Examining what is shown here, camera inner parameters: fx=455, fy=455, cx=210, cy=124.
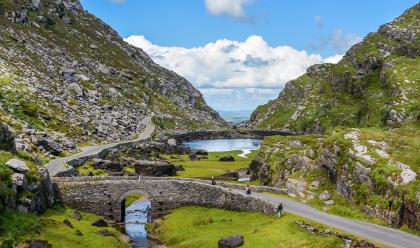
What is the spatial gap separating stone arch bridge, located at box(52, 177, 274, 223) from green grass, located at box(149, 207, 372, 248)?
2.23m

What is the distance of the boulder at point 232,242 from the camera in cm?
5281

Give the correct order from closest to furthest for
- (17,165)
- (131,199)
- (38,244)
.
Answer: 1. (38,244)
2. (17,165)
3. (131,199)

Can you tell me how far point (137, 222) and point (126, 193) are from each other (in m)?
6.18

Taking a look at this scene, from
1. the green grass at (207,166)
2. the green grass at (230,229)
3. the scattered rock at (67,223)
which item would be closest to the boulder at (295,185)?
the green grass at (230,229)

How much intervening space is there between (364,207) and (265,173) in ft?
113

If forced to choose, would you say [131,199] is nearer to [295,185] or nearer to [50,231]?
[295,185]

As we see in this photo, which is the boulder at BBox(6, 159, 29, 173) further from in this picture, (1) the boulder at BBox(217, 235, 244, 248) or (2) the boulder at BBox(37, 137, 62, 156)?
(2) the boulder at BBox(37, 137, 62, 156)

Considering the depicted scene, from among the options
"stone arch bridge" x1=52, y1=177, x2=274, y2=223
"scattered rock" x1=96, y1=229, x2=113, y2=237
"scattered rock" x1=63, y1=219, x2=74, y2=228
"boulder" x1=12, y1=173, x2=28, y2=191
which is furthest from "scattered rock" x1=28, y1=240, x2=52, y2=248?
"stone arch bridge" x1=52, y1=177, x2=274, y2=223

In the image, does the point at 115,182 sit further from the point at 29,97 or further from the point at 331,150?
the point at 29,97

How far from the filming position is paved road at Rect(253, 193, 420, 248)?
147 ft

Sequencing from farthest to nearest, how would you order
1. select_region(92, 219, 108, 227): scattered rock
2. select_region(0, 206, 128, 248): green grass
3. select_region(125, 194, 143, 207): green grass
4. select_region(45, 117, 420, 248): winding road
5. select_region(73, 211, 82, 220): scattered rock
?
select_region(125, 194, 143, 207): green grass, select_region(73, 211, 82, 220): scattered rock, select_region(92, 219, 108, 227): scattered rock, select_region(0, 206, 128, 248): green grass, select_region(45, 117, 420, 248): winding road

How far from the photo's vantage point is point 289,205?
6334 centimetres

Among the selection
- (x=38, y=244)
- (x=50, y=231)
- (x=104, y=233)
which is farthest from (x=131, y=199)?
(x=38, y=244)

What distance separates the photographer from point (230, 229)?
61406 millimetres
